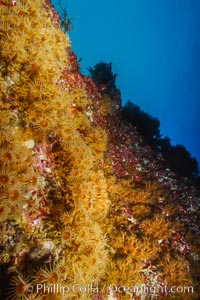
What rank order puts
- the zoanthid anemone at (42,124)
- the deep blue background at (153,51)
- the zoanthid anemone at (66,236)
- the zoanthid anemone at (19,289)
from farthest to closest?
the deep blue background at (153,51), the zoanthid anemone at (42,124), the zoanthid anemone at (66,236), the zoanthid anemone at (19,289)

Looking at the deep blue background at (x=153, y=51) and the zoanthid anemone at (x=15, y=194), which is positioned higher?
the deep blue background at (x=153, y=51)

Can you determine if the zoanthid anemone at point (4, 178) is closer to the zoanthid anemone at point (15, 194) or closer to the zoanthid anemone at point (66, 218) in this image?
the zoanthid anemone at point (15, 194)

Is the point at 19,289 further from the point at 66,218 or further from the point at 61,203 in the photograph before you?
the point at 61,203

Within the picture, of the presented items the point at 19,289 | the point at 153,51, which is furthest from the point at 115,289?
the point at 153,51

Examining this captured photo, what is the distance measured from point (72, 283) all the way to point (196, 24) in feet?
387

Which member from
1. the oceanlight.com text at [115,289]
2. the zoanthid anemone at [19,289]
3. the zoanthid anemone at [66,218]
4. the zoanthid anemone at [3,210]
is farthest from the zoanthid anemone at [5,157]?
the oceanlight.com text at [115,289]

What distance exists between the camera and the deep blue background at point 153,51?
113312 mm

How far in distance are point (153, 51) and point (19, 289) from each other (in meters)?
166

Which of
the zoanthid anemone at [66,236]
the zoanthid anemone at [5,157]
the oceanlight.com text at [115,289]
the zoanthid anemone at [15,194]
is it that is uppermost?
the zoanthid anemone at [5,157]

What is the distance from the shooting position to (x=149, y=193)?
7.26 metres

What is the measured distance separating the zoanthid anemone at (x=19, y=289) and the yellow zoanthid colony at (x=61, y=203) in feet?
0.04

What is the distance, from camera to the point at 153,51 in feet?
502

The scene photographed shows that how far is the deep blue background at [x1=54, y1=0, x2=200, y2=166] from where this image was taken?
113 meters

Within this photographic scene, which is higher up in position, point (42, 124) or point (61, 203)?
point (42, 124)
